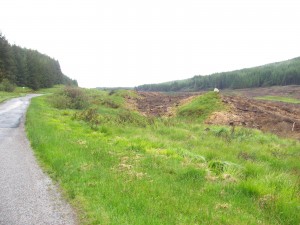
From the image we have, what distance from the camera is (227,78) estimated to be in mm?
158125

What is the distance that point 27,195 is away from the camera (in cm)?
732

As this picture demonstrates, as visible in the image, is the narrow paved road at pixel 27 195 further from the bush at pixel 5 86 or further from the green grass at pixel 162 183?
the bush at pixel 5 86

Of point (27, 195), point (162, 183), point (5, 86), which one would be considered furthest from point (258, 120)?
point (5, 86)

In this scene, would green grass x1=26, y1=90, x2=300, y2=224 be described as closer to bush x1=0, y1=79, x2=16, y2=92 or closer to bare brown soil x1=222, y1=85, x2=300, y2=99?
bush x1=0, y1=79, x2=16, y2=92

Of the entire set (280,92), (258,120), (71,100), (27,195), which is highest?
(71,100)

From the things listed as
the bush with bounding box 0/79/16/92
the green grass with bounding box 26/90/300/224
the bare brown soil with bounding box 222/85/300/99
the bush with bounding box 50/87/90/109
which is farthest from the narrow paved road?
the bare brown soil with bounding box 222/85/300/99

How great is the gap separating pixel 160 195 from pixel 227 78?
157843 mm

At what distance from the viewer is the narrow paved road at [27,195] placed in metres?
6.12

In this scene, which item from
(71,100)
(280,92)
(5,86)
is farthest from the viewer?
(280,92)

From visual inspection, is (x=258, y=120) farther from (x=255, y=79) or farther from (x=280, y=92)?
(x=255, y=79)

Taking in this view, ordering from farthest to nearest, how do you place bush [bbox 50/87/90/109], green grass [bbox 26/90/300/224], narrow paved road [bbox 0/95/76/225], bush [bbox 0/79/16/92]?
1. bush [bbox 0/79/16/92]
2. bush [bbox 50/87/90/109]
3. green grass [bbox 26/90/300/224]
4. narrow paved road [bbox 0/95/76/225]

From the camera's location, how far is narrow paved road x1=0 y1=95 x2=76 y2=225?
241 inches

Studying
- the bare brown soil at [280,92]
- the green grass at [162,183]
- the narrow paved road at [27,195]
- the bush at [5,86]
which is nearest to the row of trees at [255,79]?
the bare brown soil at [280,92]

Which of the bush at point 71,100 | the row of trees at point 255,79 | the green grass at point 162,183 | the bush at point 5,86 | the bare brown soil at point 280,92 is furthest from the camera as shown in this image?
the row of trees at point 255,79
